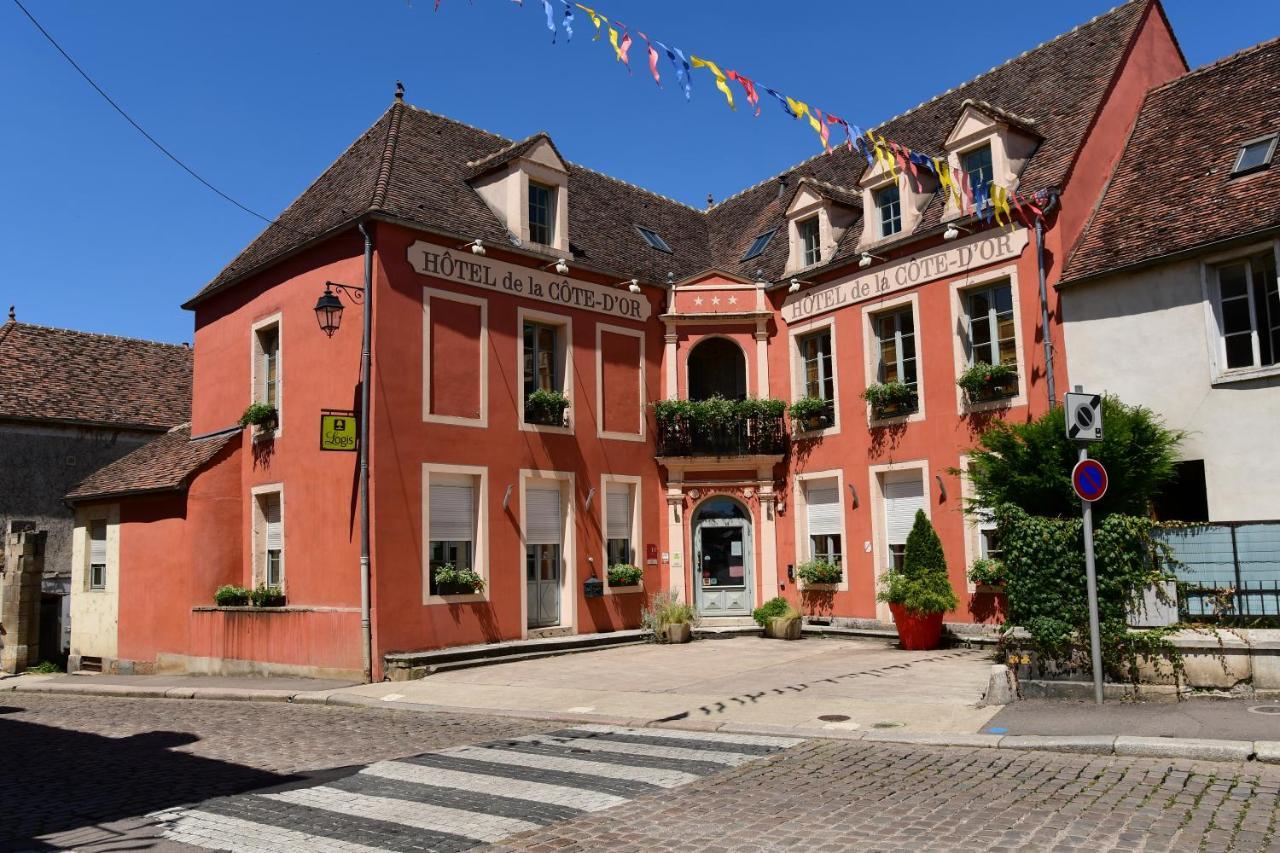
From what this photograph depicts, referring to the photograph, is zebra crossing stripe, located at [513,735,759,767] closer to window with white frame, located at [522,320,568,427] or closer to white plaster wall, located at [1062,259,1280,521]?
white plaster wall, located at [1062,259,1280,521]

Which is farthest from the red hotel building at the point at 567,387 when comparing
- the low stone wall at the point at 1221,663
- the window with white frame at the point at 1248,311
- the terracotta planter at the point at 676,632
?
the low stone wall at the point at 1221,663

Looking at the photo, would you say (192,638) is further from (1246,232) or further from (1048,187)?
(1246,232)

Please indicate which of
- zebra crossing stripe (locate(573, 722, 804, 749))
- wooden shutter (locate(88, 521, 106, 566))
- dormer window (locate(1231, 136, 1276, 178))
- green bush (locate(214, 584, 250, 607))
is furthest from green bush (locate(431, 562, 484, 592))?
dormer window (locate(1231, 136, 1276, 178))

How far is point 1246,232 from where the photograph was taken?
13602 mm

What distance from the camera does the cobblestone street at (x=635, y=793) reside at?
6.06 meters

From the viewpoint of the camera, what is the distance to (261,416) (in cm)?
1831

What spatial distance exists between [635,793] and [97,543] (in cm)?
1757

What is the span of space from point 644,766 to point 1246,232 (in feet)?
35.4

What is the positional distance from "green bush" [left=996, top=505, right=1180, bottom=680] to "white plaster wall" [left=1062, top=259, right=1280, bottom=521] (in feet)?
14.2

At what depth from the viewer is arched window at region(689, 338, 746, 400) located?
21281 mm

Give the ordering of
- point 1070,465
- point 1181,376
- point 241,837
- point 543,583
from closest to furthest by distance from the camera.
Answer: point 241,837 < point 1070,465 < point 1181,376 < point 543,583

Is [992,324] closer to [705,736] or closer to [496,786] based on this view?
[705,736]

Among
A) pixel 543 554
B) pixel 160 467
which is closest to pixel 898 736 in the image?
pixel 543 554

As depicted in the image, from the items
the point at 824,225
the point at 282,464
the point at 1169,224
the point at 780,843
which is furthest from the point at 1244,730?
the point at 282,464
